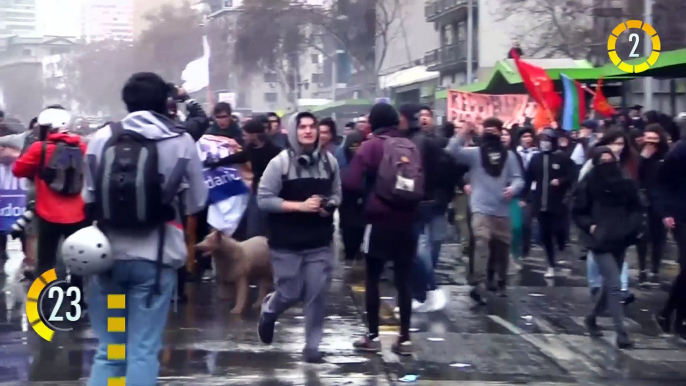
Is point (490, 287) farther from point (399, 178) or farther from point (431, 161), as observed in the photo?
point (399, 178)

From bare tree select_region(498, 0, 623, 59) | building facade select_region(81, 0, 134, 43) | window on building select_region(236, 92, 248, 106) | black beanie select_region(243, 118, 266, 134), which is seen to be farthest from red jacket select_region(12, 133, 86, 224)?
window on building select_region(236, 92, 248, 106)

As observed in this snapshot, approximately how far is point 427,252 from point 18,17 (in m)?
54.1

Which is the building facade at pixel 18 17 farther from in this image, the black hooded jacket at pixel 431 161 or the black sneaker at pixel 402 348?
the black sneaker at pixel 402 348

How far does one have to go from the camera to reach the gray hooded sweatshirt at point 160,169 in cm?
555

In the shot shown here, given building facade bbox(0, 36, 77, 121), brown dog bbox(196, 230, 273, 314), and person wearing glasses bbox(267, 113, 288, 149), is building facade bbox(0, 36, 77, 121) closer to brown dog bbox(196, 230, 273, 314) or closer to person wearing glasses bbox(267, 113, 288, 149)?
person wearing glasses bbox(267, 113, 288, 149)

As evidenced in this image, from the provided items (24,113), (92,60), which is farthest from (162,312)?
(92,60)

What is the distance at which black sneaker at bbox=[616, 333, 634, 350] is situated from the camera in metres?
8.74

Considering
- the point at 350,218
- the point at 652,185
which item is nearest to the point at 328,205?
the point at 350,218

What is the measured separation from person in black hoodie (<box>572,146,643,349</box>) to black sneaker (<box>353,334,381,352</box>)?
193cm

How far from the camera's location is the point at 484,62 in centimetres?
5388

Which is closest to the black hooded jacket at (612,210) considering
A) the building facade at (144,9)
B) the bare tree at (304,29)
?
the bare tree at (304,29)

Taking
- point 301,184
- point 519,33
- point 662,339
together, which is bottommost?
point 662,339

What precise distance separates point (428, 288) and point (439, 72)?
160 ft

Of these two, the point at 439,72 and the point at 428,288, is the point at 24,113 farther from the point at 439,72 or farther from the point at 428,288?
the point at 428,288
